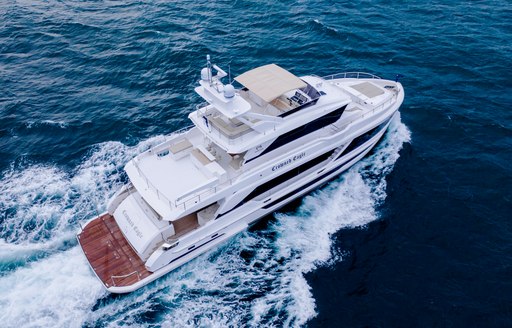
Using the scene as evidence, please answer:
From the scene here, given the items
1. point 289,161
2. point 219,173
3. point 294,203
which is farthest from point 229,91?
point 294,203

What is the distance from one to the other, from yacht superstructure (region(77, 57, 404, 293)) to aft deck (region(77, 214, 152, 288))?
0.05 m

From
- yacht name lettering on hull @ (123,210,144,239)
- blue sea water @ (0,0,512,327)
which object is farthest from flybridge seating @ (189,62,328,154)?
yacht name lettering on hull @ (123,210,144,239)

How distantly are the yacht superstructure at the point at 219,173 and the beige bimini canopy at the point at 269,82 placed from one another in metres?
0.05

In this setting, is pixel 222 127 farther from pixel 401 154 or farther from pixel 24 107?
pixel 24 107

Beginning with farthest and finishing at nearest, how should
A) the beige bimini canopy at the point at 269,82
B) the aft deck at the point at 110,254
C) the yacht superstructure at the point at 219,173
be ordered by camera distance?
the beige bimini canopy at the point at 269,82
the yacht superstructure at the point at 219,173
the aft deck at the point at 110,254

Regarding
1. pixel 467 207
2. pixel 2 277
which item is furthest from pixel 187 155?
pixel 467 207

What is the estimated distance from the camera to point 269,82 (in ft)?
71.4

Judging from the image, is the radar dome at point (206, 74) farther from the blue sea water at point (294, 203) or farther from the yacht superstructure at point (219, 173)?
the blue sea water at point (294, 203)

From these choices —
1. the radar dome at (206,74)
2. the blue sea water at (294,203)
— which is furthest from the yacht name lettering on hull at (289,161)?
the radar dome at (206,74)

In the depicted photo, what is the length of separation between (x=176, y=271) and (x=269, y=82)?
35.3 feet

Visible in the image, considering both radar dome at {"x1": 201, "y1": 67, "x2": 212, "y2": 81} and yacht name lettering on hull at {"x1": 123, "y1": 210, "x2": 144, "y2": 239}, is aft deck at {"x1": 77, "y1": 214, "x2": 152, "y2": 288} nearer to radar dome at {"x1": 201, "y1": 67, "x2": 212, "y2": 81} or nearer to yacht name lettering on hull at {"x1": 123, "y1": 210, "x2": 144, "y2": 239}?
yacht name lettering on hull at {"x1": 123, "y1": 210, "x2": 144, "y2": 239}

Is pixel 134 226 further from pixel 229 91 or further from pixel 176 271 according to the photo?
pixel 229 91

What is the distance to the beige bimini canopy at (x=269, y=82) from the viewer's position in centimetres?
2104

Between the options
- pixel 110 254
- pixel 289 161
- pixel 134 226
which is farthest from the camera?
pixel 289 161
